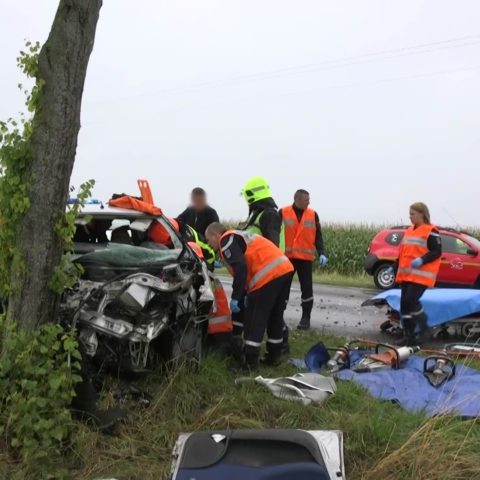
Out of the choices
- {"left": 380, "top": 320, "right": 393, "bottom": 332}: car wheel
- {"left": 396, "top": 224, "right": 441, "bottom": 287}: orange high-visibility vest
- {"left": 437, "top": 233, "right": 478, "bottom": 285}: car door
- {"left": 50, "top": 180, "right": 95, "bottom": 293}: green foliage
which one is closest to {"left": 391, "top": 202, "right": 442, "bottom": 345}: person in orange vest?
{"left": 396, "top": 224, "right": 441, "bottom": 287}: orange high-visibility vest

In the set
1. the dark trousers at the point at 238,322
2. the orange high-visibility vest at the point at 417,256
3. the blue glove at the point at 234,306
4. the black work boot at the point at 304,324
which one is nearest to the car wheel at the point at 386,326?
the black work boot at the point at 304,324

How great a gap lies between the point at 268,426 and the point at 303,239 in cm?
405

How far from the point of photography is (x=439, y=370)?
5.41 m

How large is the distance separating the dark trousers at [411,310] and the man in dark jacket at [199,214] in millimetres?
2526

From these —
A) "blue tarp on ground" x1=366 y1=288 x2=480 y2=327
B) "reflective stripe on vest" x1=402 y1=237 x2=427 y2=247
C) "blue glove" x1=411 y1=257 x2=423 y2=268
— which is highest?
"reflective stripe on vest" x1=402 y1=237 x2=427 y2=247

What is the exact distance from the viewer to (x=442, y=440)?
379 centimetres

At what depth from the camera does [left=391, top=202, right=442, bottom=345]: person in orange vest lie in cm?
747

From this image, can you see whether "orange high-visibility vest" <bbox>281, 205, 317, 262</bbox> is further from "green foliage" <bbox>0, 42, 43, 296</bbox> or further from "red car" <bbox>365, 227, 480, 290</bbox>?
"red car" <bbox>365, 227, 480, 290</bbox>

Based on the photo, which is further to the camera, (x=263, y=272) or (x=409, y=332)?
(x=409, y=332)

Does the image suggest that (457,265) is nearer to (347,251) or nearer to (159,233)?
(347,251)

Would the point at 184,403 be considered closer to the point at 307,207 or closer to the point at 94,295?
the point at 94,295

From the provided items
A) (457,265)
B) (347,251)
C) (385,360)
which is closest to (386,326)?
(385,360)

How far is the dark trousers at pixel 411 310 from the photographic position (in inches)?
297

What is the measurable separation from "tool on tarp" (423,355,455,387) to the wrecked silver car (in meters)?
2.00
